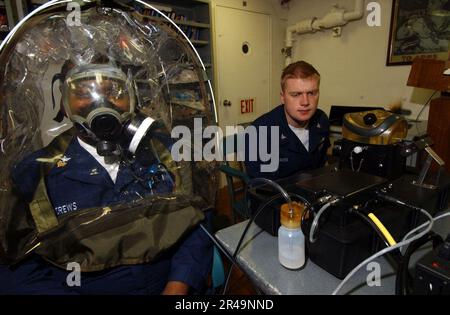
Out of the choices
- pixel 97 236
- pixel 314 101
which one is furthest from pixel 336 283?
pixel 314 101

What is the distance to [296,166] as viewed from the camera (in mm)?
1338

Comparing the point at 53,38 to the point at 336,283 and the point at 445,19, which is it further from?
the point at 445,19

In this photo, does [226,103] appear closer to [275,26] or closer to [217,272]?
[275,26]

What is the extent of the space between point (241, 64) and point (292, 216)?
2755 mm

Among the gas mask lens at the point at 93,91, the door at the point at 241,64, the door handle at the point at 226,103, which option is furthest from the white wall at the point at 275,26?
the gas mask lens at the point at 93,91

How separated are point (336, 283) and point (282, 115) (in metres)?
0.95

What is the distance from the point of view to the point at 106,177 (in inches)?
35.4

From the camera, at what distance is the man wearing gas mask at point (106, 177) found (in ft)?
2.55

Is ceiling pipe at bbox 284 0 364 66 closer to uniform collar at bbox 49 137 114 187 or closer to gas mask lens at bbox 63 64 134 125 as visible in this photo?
gas mask lens at bbox 63 64 134 125

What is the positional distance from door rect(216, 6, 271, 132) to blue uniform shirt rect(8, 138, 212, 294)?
6.85 ft

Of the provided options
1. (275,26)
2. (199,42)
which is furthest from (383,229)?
(275,26)

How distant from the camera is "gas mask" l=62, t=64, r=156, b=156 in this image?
30.5 inches

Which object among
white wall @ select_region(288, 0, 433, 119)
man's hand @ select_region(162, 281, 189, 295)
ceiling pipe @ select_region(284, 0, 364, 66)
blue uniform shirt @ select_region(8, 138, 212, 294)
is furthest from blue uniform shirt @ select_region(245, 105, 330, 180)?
ceiling pipe @ select_region(284, 0, 364, 66)

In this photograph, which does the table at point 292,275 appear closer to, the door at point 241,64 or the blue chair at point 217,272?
the blue chair at point 217,272
